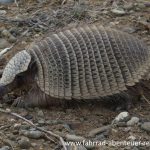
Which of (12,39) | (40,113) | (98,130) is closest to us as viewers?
(98,130)

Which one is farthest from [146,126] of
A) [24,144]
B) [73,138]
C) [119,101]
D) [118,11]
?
[118,11]

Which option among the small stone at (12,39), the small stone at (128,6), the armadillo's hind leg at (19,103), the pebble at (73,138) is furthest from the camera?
the small stone at (128,6)

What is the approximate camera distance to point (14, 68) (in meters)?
5.96

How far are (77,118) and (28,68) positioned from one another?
777mm

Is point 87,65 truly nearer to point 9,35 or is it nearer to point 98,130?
point 98,130

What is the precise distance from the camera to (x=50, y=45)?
6203mm

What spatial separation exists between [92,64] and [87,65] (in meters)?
0.06

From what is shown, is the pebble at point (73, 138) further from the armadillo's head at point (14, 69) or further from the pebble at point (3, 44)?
the pebble at point (3, 44)

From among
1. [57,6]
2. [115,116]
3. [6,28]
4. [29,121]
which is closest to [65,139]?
[29,121]

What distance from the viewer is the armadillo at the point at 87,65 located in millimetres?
6086

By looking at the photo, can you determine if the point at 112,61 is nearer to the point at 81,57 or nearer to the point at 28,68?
the point at 81,57

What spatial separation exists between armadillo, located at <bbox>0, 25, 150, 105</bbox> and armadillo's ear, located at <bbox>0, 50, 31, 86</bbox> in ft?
0.23

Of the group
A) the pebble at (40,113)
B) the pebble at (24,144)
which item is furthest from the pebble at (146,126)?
the pebble at (24,144)

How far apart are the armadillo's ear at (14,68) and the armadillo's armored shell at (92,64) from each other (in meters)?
0.15
